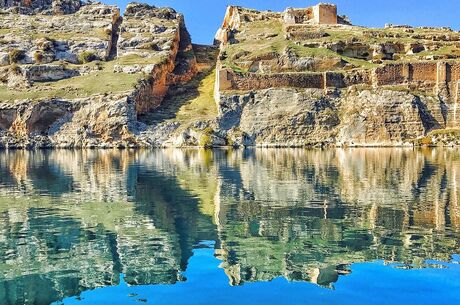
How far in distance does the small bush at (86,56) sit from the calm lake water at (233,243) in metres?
60.5

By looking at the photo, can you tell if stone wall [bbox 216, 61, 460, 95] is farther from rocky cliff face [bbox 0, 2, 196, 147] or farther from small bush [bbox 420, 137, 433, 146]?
rocky cliff face [bbox 0, 2, 196, 147]

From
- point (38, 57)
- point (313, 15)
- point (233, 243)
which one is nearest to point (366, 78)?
point (313, 15)

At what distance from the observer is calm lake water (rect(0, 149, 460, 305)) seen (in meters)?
10.0

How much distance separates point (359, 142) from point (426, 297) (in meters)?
57.4

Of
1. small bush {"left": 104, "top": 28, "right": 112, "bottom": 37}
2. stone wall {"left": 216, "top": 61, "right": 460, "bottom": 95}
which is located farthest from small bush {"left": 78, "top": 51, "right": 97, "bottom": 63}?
stone wall {"left": 216, "top": 61, "right": 460, "bottom": 95}

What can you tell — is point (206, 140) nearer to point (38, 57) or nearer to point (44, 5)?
→ point (38, 57)

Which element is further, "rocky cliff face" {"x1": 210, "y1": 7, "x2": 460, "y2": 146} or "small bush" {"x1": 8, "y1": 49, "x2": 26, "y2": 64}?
"small bush" {"x1": 8, "y1": 49, "x2": 26, "y2": 64}

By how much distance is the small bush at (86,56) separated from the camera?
8312 centimetres

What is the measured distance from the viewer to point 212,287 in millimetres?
10273

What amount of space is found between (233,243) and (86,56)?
75.2 meters

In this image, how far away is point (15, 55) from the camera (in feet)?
266

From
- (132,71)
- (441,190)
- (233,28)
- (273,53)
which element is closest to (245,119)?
(273,53)

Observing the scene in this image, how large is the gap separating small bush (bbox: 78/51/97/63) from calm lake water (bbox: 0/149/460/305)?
60.5 m

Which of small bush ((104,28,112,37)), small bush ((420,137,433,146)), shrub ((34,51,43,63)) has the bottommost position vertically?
small bush ((420,137,433,146))
